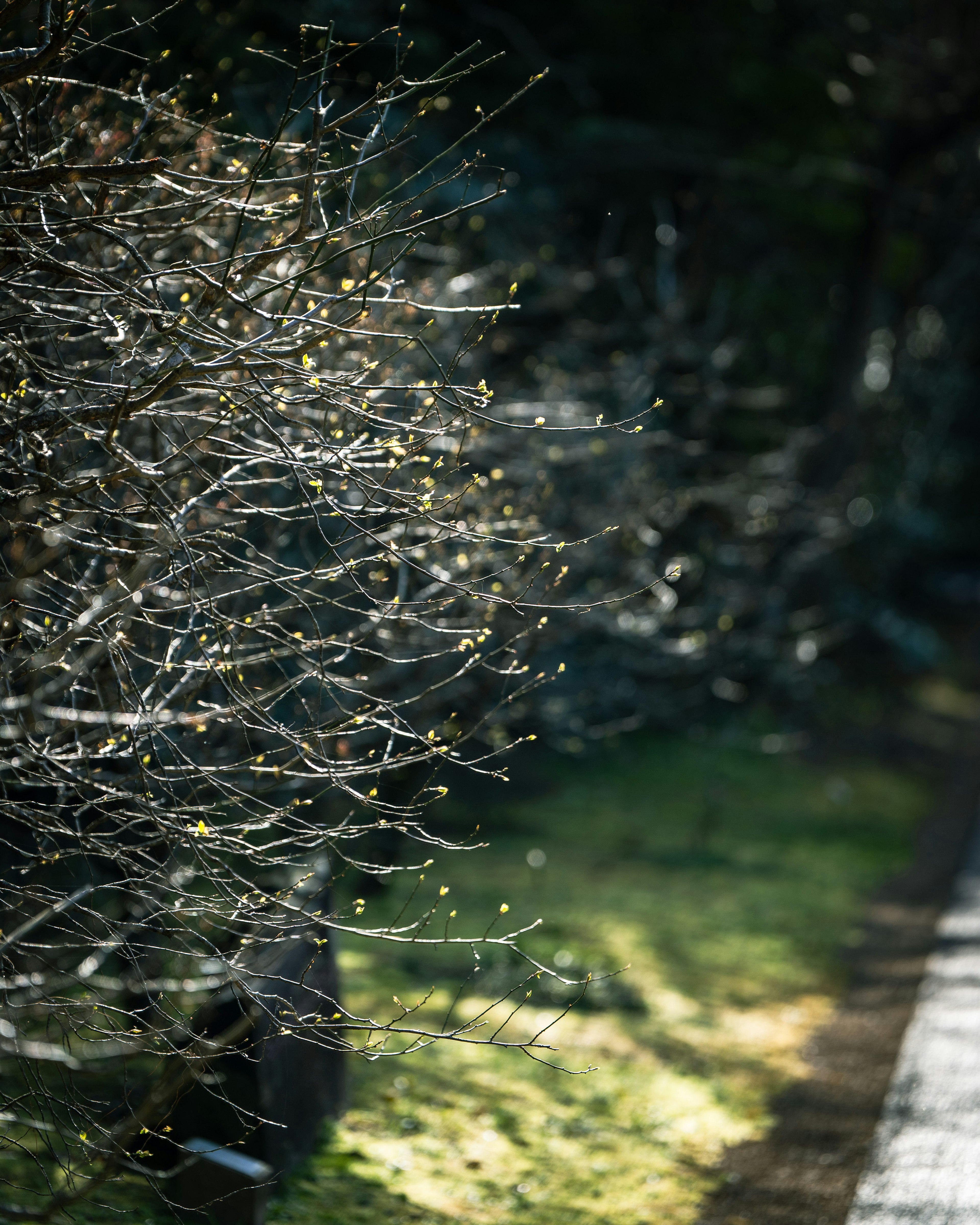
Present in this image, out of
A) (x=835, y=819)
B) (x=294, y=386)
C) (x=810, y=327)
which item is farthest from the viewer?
(x=810, y=327)

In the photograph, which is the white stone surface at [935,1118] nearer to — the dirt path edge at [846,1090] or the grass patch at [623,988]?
the dirt path edge at [846,1090]

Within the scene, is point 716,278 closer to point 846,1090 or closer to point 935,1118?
point 846,1090

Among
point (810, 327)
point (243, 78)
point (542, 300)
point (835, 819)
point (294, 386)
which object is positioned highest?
point (243, 78)

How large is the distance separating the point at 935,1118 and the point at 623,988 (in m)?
2.28

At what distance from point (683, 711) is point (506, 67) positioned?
281 inches

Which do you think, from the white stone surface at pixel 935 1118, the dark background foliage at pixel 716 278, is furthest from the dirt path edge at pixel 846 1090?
the dark background foliage at pixel 716 278

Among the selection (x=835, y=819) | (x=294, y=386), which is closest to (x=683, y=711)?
(x=835, y=819)

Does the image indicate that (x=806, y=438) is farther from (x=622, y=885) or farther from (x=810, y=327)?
(x=810, y=327)

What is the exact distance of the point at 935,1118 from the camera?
19.6 feet

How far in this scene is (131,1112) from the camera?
383cm

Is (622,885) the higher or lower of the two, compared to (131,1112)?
lower

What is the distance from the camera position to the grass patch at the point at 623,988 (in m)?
5.38

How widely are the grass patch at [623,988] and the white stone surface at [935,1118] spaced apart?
26.8 inches

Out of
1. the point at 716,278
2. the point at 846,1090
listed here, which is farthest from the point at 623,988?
the point at 716,278
